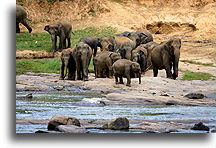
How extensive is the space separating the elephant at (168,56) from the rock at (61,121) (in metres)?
6.30

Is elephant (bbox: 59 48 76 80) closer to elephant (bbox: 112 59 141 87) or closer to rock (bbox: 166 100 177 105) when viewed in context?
elephant (bbox: 112 59 141 87)

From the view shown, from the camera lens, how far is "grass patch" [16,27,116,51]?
58.0 ft

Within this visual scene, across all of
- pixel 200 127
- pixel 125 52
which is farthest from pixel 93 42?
pixel 200 127

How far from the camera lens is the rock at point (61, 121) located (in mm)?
8594

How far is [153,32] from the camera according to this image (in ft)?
80.2

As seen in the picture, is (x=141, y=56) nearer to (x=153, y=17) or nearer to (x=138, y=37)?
(x=138, y=37)

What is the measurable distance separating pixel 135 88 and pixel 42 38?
22.7 ft

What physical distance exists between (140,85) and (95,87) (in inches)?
33.3

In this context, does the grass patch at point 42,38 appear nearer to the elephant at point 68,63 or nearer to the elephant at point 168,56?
the elephant at point 68,63

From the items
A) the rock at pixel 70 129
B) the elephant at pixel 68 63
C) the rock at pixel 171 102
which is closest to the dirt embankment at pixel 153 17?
the elephant at pixel 68 63

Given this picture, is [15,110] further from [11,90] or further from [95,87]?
[95,87]

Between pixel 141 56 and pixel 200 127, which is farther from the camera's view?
pixel 141 56

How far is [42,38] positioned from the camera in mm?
19469

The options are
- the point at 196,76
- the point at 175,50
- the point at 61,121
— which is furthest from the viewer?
the point at 196,76
